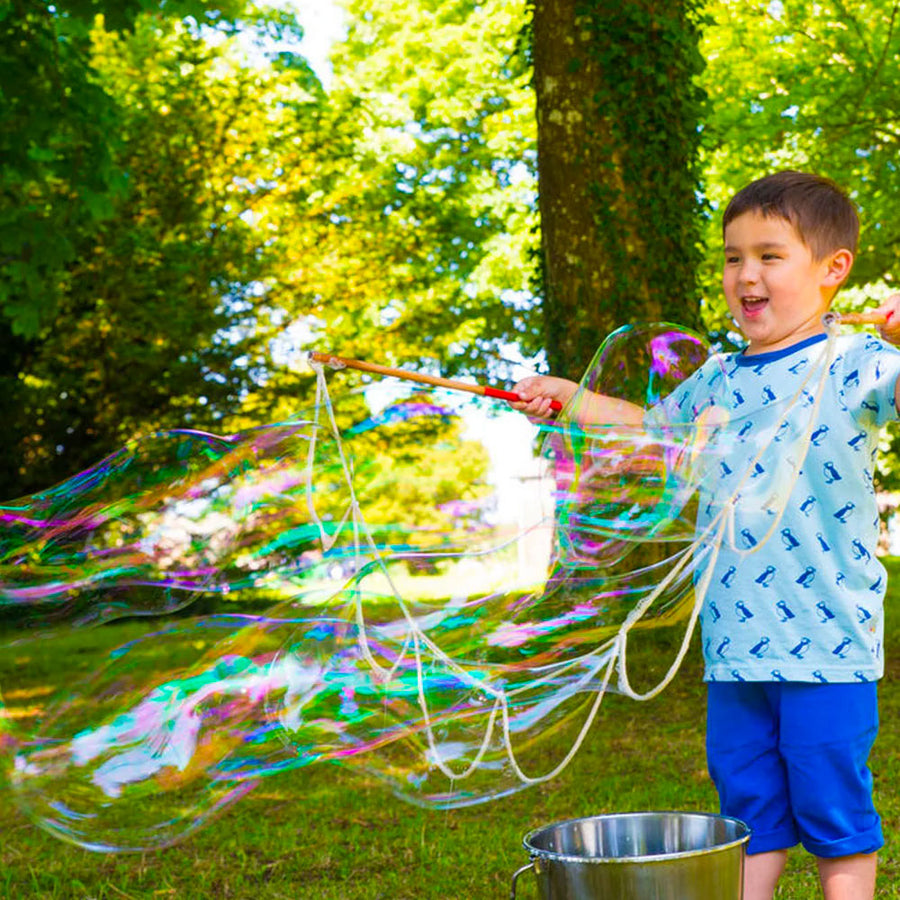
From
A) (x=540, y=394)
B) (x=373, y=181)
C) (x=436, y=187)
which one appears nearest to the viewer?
(x=540, y=394)

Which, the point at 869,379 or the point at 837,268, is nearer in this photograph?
the point at 869,379

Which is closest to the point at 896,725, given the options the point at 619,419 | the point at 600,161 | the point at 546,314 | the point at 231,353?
the point at 546,314

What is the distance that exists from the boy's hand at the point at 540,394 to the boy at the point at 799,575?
16.7 inches

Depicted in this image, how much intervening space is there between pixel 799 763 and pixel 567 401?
91 centimetres

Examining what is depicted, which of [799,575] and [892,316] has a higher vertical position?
[892,316]

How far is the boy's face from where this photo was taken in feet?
8.16

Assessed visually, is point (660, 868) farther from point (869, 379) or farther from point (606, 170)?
point (606, 170)

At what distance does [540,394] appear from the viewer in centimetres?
278

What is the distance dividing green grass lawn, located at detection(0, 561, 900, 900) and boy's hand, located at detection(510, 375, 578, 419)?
3.93ft

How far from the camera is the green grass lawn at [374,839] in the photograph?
12.0 ft

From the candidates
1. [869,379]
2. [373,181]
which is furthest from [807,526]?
[373,181]

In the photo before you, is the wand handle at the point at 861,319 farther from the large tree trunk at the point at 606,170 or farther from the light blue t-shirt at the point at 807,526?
the large tree trunk at the point at 606,170

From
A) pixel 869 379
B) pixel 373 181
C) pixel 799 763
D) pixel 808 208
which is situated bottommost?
pixel 799 763

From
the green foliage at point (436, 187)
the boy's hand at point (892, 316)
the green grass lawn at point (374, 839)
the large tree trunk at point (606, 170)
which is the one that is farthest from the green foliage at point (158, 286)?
the boy's hand at point (892, 316)
